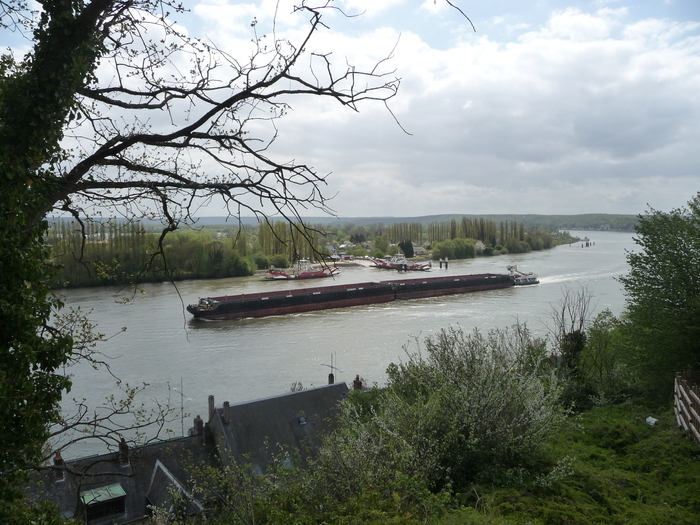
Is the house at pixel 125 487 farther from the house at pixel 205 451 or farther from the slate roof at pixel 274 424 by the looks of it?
the slate roof at pixel 274 424

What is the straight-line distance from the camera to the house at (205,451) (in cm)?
764

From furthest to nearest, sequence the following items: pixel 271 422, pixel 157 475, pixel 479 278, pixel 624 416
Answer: pixel 479 278 → pixel 271 422 → pixel 157 475 → pixel 624 416

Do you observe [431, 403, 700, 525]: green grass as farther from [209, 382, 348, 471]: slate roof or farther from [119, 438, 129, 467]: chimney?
[209, 382, 348, 471]: slate roof

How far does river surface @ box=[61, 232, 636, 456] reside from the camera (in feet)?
43.2

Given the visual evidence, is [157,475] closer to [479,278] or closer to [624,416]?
[624,416]

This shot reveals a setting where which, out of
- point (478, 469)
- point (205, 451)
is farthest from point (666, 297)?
point (205, 451)

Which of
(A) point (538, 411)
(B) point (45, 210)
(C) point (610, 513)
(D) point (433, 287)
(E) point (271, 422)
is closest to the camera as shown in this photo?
(B) point (45, 210)

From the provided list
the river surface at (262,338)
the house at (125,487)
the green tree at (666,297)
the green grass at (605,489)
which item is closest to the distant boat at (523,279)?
the river surface at (262,338)

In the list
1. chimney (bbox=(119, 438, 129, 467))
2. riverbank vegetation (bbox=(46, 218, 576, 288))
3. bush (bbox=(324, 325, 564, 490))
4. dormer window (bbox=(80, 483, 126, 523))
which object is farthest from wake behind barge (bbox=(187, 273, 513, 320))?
chimney (bbox=(119, 438, 129, 467))

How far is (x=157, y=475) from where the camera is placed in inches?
322

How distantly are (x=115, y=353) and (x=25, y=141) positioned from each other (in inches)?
613

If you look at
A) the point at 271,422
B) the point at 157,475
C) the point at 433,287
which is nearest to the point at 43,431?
the point at 157,475

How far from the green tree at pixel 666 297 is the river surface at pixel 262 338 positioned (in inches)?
153

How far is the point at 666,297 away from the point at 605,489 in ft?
19.0
